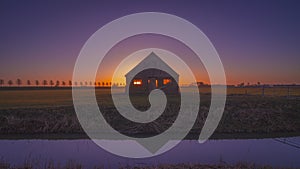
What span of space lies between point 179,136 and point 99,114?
7787mm

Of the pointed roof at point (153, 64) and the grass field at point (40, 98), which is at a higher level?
the pointed roof at point (153, 64)

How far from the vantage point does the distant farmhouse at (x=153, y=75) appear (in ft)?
128

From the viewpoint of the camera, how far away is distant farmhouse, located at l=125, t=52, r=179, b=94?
38.9m

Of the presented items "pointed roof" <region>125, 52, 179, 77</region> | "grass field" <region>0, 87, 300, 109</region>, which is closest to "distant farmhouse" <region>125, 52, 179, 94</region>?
"pointed roof" <region>125, 52, 179, 77</region>

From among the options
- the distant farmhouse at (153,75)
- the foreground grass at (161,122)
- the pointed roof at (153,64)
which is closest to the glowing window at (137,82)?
the distant farmhouse at (153,75)

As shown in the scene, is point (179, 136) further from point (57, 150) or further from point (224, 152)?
point (57, 150)

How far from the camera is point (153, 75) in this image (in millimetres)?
38688

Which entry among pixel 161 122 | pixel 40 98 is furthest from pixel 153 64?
pixel 161 122

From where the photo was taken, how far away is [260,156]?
39.0 ft

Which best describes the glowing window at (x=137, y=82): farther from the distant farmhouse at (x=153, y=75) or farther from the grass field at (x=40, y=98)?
the grass field at (x=40, y=98)

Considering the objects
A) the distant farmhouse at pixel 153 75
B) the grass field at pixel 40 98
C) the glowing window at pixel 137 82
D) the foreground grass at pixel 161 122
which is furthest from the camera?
the glowing window at pixel 137 82

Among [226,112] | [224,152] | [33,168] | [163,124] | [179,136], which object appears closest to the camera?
[33,168]

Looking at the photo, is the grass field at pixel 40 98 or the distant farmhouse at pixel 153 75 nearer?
the grass field at pixel 40 98

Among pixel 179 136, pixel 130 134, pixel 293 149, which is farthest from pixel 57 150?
pixel 293 149
